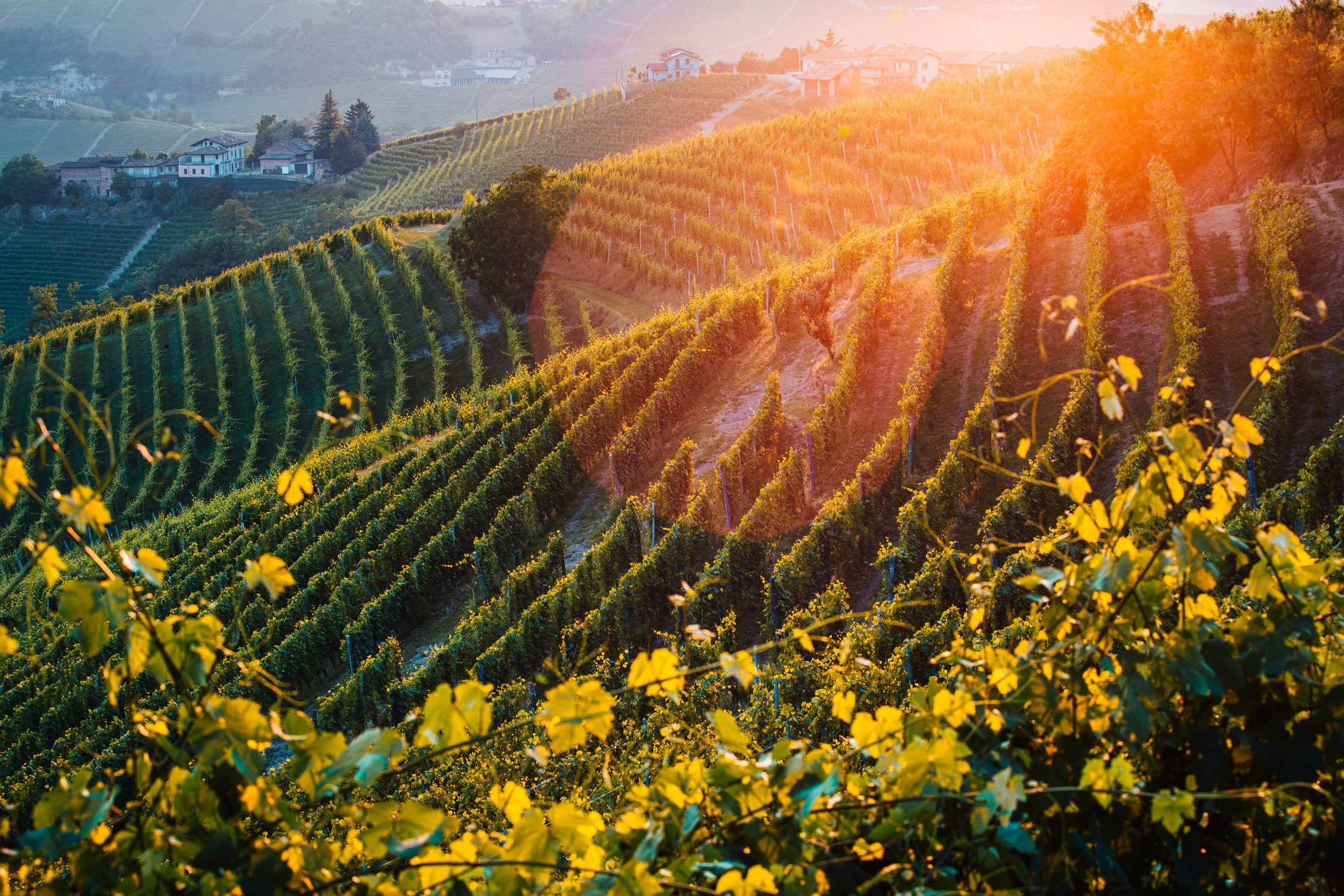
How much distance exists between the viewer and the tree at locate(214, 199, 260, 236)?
271 feet

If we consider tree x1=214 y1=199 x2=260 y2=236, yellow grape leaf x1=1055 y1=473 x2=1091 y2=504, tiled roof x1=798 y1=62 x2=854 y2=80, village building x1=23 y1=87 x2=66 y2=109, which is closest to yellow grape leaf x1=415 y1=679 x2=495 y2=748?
yellow grape leaf x1=1055 y1=473 x2=1091 y2=504

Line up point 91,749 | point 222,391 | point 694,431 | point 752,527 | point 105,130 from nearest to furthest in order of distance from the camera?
point 752,527, point 91,749, point 694,431, point 222,391, point 105,130

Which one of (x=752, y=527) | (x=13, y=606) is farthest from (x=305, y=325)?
(x=752, y=527)

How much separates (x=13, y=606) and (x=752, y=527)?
21.1 m

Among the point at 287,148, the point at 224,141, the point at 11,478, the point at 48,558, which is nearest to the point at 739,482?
the point at 48,558

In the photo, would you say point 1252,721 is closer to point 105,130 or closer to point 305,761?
point 305,761

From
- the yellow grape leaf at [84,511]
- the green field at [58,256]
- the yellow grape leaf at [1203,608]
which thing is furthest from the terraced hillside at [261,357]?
the green field at [58,256]

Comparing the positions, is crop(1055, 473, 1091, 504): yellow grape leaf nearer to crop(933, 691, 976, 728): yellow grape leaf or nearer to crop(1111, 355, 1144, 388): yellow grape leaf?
crop(1111, 355, 1144, 388): yellow grape leaf

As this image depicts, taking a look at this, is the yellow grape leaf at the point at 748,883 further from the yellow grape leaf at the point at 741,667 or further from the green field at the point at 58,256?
the green field at the point at 58,256

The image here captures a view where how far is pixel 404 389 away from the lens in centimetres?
3344

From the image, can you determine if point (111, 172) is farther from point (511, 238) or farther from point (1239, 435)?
point (1239, 435)

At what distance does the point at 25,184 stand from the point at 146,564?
124832 mm

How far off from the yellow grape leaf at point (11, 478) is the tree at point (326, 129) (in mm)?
112542

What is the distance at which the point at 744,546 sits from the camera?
12.9 m
